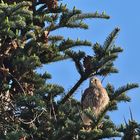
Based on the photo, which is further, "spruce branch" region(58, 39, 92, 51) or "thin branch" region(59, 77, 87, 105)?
"spruce branch" region(58, 39, 92, 51)

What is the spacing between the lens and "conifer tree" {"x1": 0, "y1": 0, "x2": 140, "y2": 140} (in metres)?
6.37

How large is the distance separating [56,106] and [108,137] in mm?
1046

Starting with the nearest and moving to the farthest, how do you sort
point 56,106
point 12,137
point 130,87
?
1. point 12,137
2. point 130,87
3. point 56,106

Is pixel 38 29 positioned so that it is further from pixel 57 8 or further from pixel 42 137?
pixel 42 137

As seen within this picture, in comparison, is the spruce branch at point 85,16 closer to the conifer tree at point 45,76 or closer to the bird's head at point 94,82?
the conifer tree at point 45,76

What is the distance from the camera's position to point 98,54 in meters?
7.14

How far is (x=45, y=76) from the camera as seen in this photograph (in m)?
7.92

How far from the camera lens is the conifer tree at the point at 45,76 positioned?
20.9 feet

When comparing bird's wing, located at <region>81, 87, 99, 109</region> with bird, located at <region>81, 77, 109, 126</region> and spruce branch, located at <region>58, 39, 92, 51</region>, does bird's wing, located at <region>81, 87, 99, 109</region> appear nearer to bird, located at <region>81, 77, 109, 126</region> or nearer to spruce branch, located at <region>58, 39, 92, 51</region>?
bird, located at <region>81, 77, 109, 126</region>

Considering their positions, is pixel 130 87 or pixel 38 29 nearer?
Answer: pixel 130 87

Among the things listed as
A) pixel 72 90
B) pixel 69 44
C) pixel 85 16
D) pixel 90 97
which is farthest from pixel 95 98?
pixel 85 16

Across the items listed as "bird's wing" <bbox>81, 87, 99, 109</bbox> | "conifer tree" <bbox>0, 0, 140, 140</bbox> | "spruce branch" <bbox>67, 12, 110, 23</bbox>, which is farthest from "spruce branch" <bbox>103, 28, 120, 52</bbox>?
"spruce branch" <bbox>67, 12, 110, 23</bbox>

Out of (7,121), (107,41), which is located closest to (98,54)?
(107,41)

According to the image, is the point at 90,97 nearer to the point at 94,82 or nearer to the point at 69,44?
the point at 94,82
